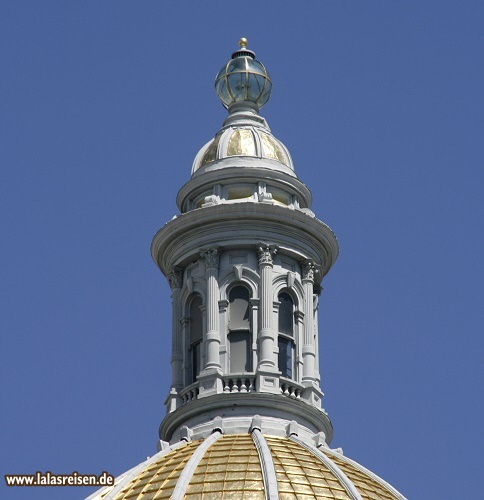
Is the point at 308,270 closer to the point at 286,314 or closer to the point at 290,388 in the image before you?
the point at 286,314

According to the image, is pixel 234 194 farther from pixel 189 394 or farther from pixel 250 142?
pixel 189 394

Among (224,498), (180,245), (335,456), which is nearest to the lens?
(224,498)

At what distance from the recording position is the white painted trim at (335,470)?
69.8 metres

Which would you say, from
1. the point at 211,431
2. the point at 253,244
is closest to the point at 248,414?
the point at 211,431

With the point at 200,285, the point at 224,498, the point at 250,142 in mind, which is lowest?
→ the point at 224,498

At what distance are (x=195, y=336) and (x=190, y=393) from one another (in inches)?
96.5

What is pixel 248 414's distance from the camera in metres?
74.2

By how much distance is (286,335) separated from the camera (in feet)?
252

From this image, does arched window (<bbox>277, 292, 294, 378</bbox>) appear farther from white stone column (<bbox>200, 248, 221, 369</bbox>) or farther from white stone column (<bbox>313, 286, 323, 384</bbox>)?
white stone column (<bbox>200, 248, 221, 369</bbox>)

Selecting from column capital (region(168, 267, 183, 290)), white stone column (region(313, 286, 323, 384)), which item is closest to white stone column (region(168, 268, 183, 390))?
column capital (region(168, 267, 183, 290))

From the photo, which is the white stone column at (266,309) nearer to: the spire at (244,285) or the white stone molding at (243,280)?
the spire at (244,285)

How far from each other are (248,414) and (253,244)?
6201mm

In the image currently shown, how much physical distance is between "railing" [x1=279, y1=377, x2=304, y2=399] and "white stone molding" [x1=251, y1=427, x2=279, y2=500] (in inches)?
92.5

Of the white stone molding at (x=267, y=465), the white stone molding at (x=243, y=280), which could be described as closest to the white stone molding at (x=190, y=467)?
the white stone molding at (x=267, y=465)
